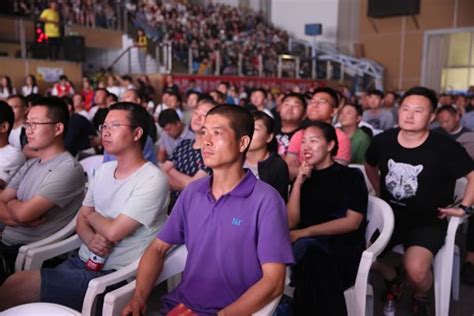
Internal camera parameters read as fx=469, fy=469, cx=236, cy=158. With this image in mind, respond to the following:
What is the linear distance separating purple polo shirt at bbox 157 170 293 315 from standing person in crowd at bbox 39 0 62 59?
9.45 m

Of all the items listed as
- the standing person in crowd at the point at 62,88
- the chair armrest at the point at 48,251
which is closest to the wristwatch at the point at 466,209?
the chair armrest at the point at 48,251

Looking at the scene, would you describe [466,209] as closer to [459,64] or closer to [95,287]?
[95,287]

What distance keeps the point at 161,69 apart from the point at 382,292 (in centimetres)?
975

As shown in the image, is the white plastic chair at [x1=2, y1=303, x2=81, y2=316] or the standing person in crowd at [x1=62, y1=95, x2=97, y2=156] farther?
A: the standing person in crowd at [x1=62, y1=95, x2=97, y2=156]

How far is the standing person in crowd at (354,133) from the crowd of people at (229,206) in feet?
2.90

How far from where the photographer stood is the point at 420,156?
8.53 ft

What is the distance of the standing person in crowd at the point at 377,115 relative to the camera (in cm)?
639

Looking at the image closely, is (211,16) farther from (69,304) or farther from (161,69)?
(69,304)

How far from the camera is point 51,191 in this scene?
2.26 metres

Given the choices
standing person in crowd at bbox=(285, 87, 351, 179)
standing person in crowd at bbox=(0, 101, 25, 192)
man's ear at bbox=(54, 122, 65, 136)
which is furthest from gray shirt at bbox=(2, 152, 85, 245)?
standing person in crowd at bbox=(285, 87, 351, 179)

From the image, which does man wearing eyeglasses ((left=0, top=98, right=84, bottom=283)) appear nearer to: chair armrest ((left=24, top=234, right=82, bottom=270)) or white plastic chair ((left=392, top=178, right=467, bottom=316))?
chair armrest ((left=24, top=234, right=82, bottom=270))

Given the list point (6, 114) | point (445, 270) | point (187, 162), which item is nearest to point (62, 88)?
point (6, 114)

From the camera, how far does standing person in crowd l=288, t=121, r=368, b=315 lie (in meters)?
2.15

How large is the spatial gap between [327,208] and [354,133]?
1819 mm
